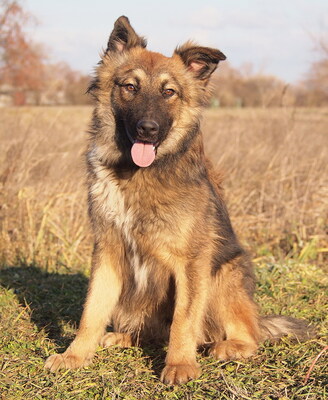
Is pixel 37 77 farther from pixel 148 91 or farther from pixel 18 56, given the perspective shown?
pixel 148 91

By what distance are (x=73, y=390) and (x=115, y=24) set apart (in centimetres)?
265

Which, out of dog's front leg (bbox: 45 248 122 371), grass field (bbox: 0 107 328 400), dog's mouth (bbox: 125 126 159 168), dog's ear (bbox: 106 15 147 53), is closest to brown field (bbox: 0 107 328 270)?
grass field (bbox: 0 107 328 400)

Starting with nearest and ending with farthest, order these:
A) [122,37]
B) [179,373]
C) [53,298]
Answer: [179,373]
[122,37]
[53,298]

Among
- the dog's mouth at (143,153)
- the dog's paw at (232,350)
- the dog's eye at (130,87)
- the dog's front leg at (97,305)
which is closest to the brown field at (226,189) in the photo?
the dog's eye at (130,87)

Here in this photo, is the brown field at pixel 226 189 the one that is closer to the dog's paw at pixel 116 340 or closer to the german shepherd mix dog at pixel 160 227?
the german shepherd mix dog at pixel 160 227

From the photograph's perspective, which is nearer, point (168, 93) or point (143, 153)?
point (143, 153)

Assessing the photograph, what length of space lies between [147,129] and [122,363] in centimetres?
163

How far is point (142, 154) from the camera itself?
348 cm

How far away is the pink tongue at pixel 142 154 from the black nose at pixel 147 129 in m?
0.07

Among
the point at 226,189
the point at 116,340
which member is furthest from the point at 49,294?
the point at 226,189

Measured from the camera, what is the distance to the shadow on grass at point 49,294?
4223 millimetres

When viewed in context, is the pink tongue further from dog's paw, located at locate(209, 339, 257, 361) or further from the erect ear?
dog's paw, located at locate(209, 339, 257, 361)

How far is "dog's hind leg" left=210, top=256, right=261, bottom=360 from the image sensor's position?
3664 millimetres

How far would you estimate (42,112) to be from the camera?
8.24 m
